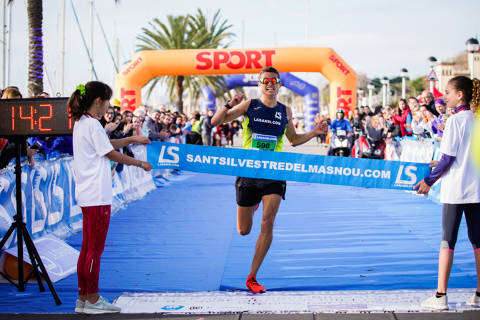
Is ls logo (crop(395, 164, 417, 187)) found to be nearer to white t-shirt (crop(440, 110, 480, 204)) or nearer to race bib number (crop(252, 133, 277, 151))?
white t-shirt (crop(440, 110, 480, 204))

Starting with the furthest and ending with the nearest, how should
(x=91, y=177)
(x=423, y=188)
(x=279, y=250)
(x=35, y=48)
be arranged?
(x=35, y=48) → (x=279, y=250) → (x=423, y=188) → (x=91, y=177)

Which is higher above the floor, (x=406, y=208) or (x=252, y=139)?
(x=252, y=139)

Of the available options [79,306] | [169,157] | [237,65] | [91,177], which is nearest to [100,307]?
[79,306]

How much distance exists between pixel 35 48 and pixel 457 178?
42.4 feet

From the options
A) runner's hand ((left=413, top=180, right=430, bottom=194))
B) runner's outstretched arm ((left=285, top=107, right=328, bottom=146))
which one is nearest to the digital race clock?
runner's outstretched arm ((left=285, top=107, right=328, bottom=146))

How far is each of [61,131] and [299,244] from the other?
11.9 feet

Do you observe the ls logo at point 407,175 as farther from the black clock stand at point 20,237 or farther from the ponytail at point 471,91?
the black clock stand at point 20,237

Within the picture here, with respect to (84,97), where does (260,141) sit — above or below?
below

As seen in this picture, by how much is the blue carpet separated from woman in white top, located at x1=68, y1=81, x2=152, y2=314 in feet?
1.12

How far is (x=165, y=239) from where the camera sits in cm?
777

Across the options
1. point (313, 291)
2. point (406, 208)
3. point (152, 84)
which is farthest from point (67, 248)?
point (152, 84)

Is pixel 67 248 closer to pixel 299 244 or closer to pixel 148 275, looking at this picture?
pixel 148 275

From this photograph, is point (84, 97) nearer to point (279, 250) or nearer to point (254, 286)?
point (254, 286)

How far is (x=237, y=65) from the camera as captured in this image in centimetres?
2409
